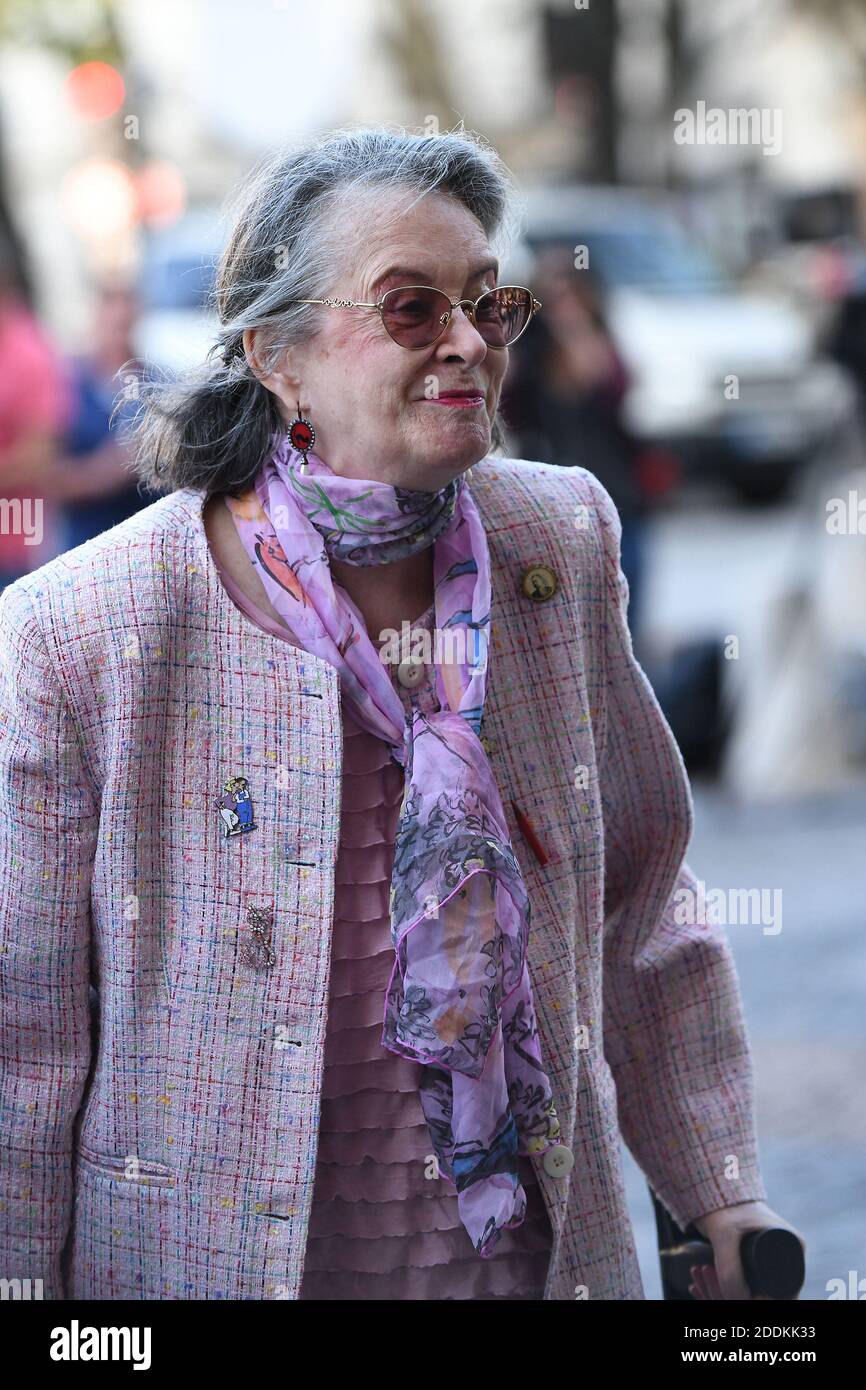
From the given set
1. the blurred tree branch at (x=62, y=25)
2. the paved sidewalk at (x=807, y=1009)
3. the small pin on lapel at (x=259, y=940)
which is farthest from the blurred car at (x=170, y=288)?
the small pin on lapel at (x=259, y=940)

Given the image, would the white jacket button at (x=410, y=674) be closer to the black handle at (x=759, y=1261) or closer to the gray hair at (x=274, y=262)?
the gray hair at (x=274, y=262)

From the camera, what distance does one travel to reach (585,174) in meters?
24.9

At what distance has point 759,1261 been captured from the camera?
239 cm

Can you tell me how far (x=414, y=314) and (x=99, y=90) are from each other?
49.4 feet

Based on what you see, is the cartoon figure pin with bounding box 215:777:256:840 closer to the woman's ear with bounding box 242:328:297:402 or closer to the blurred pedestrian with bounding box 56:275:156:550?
the woman's ear with bounding box 242:328:297:402

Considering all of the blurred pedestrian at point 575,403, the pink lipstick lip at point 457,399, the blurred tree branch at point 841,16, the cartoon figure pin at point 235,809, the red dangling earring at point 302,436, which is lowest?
the cartoon figure pin at point 235,809

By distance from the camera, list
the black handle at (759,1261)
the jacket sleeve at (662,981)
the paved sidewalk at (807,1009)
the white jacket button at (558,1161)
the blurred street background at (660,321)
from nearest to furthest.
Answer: the white jacket button at (558,1161)
the black handle at (759,1261)
the jacket sleeve at (662,981)
the paved sidewalk at (807,1009)
the blurred street background at (660,321)

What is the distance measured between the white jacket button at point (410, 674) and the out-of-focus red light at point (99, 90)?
Answer: 14752 mm

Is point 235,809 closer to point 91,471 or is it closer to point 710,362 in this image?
point 91,471

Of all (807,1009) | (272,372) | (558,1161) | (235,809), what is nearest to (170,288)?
(807,1009)

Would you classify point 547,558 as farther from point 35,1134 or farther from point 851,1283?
point 851,1283

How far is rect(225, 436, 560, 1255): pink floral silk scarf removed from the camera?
2148 millimetres

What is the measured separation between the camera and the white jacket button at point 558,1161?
2.27 metres
